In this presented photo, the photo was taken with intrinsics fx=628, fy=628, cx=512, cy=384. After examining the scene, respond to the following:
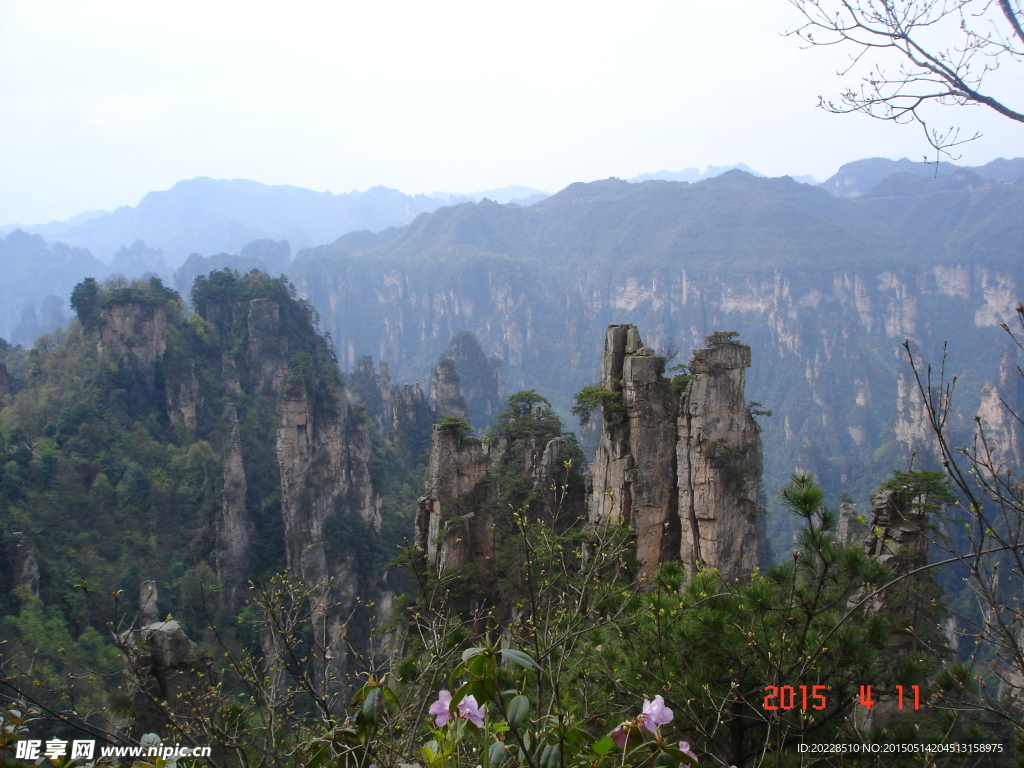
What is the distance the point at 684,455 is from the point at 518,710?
413 inches

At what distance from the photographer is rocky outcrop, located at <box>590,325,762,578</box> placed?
11789 mm

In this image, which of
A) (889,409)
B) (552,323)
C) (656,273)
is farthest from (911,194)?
(552,323)

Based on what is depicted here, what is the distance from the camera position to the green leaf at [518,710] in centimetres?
209

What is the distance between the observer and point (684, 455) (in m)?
12.1

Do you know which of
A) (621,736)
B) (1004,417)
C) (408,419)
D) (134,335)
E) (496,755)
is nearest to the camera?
(496,755)

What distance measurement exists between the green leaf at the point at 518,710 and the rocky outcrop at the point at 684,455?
987cm

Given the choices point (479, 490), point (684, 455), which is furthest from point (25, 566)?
point (684, 455)

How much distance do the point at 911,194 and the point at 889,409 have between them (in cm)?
7504

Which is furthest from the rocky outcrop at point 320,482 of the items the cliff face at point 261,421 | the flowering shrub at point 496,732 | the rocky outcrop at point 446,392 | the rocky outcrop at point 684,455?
the flowering shrub at point 496,732

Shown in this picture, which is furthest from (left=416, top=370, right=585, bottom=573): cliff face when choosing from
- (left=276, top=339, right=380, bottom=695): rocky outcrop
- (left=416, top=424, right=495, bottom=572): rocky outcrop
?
(left=276, top=339, right=380, bottom=695): rocky outcrop

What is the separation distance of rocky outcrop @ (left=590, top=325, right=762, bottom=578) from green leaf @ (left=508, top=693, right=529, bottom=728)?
32.4ft

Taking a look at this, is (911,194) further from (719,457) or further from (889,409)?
(719,457)

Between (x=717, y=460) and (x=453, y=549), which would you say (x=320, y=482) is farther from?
(x=717, y=460)

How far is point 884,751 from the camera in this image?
3.81 m
